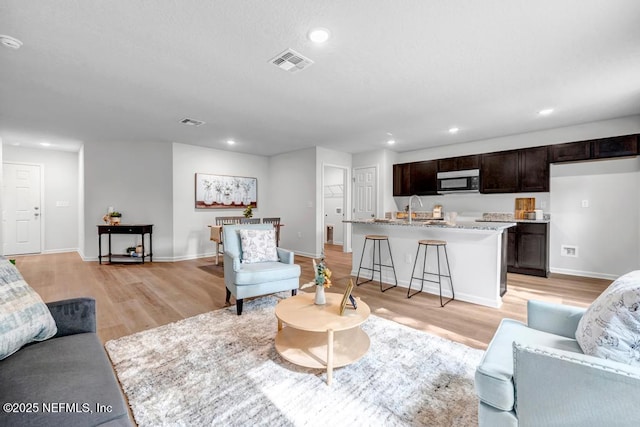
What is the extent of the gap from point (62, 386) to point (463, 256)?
3651mm

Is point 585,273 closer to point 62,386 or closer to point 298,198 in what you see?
point 298,198

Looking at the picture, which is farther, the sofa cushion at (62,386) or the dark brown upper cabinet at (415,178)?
the dark brown upper cabinet at (415,178)

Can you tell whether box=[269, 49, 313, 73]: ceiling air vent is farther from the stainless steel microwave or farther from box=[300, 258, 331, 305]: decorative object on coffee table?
the stainless steel microwave

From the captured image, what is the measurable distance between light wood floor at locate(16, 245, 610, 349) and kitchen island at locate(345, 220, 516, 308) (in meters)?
0.17

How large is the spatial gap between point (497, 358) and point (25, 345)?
223 cm

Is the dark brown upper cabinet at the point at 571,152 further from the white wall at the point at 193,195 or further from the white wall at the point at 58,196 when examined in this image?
the white wall at the point at 58,196

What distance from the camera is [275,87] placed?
311 cm

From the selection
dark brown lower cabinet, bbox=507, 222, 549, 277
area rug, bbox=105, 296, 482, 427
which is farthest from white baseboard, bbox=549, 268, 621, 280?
area rug, bbox=105, 296, 482, 427

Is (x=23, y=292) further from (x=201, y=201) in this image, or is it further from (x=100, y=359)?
(x=201, y=201)

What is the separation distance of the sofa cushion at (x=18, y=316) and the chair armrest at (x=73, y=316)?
0.06 m

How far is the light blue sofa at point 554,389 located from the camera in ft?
3.03

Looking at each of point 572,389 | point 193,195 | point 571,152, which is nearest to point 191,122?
point 193,195

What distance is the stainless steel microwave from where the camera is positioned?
5.48 metres

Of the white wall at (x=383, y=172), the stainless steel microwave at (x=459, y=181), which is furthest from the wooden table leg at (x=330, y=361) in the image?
the white wall at (x=383, y=172)
